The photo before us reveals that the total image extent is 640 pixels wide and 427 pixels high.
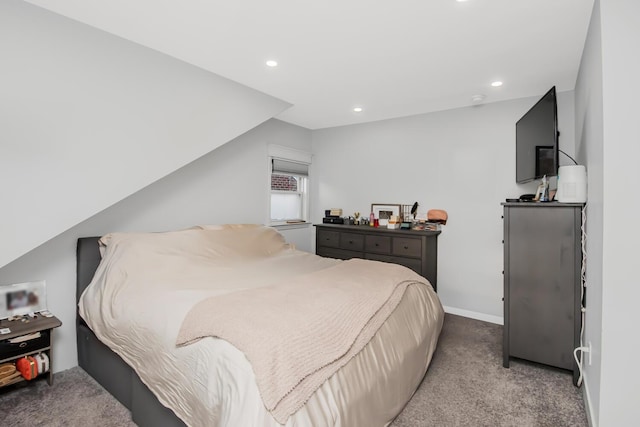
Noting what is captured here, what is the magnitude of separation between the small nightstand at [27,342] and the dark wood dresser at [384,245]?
3045 mm

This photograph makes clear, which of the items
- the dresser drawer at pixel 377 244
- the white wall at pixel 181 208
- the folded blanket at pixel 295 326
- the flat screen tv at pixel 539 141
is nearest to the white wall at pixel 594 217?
the flat screen tv at pixel 539 141

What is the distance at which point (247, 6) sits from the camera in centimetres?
191

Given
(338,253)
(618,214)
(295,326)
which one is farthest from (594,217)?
(338,253)

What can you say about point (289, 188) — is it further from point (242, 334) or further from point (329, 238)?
point (242, 334)

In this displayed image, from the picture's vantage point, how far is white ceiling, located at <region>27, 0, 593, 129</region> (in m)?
1.92

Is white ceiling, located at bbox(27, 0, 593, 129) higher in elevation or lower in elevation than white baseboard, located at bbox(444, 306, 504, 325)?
higher

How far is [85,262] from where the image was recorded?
249 cm

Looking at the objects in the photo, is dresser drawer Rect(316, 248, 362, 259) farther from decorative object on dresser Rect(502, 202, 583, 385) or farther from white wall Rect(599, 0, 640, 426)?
white wall Rect(599, 0, 640, 426)

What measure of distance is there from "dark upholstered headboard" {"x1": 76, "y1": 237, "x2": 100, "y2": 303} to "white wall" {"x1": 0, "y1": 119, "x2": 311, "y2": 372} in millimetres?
69

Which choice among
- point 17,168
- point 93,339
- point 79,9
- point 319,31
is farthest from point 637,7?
point 93,339

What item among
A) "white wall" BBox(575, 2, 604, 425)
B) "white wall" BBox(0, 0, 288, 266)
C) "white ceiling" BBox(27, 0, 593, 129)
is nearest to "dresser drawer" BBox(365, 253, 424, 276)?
"white wall" BBox(575, 2, 604, 425)

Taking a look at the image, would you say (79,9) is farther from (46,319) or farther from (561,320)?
(561,320)

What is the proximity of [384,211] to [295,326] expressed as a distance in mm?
3089

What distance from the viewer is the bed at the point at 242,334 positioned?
4.21 ft
